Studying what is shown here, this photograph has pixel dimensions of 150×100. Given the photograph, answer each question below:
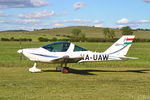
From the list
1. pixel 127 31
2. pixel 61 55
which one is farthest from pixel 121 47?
pixel 127 31

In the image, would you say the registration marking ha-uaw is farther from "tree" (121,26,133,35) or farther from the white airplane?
"tree" (121,26,133,35)

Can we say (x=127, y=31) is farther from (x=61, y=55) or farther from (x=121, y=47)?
(x=61, y=55)

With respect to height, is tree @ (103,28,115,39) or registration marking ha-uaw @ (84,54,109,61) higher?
tree @ (103,28,115,39)

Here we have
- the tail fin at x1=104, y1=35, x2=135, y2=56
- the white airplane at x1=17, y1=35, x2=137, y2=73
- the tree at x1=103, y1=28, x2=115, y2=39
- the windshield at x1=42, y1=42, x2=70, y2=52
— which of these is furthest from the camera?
the tree at x1=103, y1=28, x2=115, y2=39

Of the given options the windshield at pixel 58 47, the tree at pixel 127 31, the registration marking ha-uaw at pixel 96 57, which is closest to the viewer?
the windshield at pixel 58 47

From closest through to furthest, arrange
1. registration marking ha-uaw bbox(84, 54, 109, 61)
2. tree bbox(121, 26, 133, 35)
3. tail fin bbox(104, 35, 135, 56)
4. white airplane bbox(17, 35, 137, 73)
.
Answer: white airplane bbox(17, 35, 137, 73) → registration marking ha-uaw bbox(84, 54, 109, 61) → tail fin bbox(104, 35, 135, 56) → tree bbox(121, 26, 133, 35)

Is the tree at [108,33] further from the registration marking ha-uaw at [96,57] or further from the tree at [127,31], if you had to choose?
the registration marking ha-uaw at [96,57]

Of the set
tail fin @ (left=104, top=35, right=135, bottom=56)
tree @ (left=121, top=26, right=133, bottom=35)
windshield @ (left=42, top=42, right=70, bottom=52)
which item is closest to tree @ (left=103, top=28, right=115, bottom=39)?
tree @ (left=121, top=26, right=133, bottom=35)

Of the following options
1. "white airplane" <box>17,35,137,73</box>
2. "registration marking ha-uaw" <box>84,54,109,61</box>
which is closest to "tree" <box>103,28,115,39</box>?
"registration marking ha-uaw" <box>84,54,109,61</box>

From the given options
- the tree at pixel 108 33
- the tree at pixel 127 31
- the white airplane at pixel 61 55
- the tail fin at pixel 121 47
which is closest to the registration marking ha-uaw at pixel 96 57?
the white airplane at pixel 61 55

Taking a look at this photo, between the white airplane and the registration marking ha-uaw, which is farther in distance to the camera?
the registration marking ha-uaw

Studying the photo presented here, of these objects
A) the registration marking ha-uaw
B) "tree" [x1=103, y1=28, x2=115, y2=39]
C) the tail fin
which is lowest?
the registration marking ha-uaw

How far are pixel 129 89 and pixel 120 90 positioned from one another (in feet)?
1.50

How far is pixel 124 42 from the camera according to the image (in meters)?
18.4
